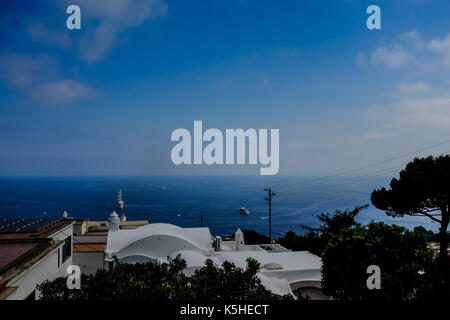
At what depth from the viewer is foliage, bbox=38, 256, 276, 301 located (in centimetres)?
594

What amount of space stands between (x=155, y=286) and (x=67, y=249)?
9.24 metres

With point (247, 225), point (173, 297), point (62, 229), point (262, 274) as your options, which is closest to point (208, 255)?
point (262, 274)

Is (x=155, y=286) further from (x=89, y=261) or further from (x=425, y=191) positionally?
(x=425, y=191)

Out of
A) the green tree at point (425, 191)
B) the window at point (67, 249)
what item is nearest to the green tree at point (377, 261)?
the green tree at point (425, 191)

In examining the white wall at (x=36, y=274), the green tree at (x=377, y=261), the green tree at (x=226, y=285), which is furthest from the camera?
the green tree at (x=377, y=261)

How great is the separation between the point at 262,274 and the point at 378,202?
32.4 ft

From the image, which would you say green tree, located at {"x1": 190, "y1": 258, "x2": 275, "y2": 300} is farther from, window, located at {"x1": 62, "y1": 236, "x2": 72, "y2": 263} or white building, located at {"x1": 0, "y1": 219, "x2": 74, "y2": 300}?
window, located at {"x1": 62, "y1": 236, "x2": 72, "y2": 263}

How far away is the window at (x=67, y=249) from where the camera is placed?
12650 mm

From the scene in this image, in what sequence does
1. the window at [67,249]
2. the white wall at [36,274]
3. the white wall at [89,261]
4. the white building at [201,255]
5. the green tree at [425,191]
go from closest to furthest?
1. the white wall at [36,274]
2. the window at [67,249]
3. the white building at [201,255]
4. the green tree at [425,191]
5. the white wall at [89,261]

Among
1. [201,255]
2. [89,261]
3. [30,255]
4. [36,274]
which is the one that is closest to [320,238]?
[201,255]

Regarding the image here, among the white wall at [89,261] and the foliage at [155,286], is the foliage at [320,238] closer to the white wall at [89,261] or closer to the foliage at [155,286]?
the white wall at [89,261]

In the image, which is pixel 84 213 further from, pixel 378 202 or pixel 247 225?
pixel 378 202

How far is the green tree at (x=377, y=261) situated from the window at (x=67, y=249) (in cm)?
1073

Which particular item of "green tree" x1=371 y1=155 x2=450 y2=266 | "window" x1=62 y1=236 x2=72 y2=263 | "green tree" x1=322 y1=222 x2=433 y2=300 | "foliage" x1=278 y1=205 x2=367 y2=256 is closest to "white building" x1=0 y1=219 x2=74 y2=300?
"window" x1=62 y1=236 x2=72 y2=263
